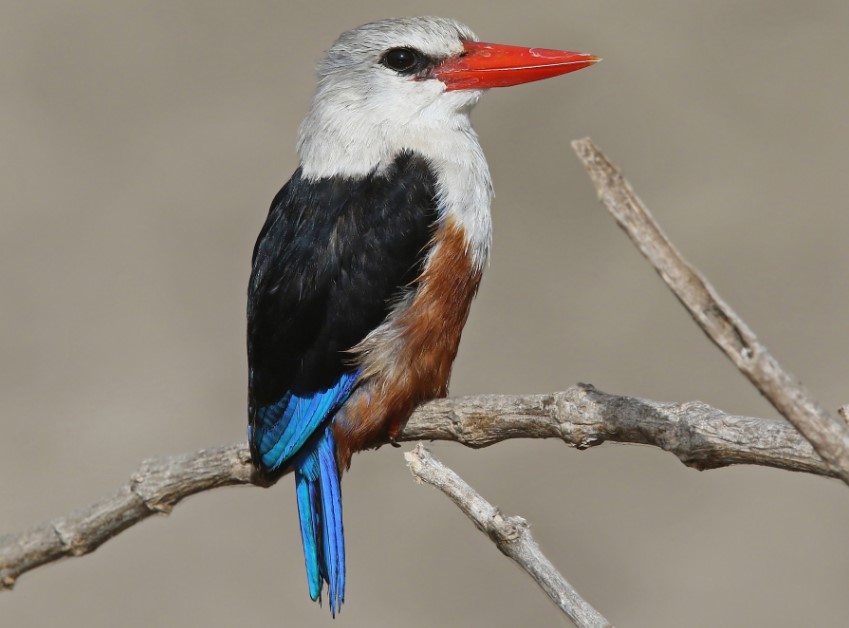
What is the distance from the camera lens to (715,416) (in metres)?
1.85

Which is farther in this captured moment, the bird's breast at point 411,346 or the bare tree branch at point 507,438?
the bird's breast at point 411,346

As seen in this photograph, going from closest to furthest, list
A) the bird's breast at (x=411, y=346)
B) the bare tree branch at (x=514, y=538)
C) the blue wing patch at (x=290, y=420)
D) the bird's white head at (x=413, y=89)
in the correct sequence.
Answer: the bare tree branch at (x=514, y=538), the blue wing patch at (x=290, y=420), the bird's breast at (x=411, y=346), the bird's white head at (x=413, y=89)

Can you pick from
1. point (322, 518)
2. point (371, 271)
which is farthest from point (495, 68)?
point (322, 518)

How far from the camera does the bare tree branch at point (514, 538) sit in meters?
1.72

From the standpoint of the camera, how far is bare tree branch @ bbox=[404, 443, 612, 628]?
1.72m

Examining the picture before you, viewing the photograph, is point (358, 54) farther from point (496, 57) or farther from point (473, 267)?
point (473, 267)

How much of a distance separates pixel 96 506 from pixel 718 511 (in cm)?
271

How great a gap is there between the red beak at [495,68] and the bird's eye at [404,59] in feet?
0.20

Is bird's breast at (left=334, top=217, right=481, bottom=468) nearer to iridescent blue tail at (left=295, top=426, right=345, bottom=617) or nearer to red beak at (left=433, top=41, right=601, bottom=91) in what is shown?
iridescent blue tail at (left=295, top=426, right=345, bottom=617)

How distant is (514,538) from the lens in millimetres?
1833

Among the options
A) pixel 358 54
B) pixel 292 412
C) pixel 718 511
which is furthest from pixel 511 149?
pixel 292 412

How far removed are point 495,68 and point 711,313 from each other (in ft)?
5.48

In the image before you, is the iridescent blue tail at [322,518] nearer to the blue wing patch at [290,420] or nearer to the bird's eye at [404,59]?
the blue wing patch at [290,420]

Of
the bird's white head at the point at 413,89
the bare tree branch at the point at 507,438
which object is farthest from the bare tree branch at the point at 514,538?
the bird's white head at the point at 413,89
